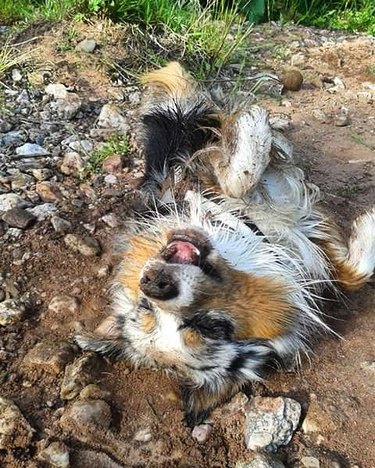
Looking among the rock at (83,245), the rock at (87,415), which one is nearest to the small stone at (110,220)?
the rock at (83,245)

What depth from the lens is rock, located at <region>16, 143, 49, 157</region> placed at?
4.70 meters

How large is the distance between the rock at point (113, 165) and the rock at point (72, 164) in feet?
0.49

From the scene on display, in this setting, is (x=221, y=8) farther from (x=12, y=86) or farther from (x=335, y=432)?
(x=335, y=432)

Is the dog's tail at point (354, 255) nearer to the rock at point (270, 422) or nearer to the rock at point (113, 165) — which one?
the rock at point (270, 422)

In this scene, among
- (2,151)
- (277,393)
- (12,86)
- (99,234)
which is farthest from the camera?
(12,86)

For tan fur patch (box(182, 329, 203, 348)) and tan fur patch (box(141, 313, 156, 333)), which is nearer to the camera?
tan fur patch (box(182, 329, 203, 348))

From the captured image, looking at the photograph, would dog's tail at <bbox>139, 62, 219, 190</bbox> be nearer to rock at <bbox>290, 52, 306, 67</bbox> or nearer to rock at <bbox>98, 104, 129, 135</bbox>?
rock at <bbox>98, 104, 129, 135</bbox>

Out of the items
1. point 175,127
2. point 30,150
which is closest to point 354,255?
point 175,127

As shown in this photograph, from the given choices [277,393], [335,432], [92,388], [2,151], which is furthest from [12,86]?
[335,432]

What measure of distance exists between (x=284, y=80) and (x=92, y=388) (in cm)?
323

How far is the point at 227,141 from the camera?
380 centimetres

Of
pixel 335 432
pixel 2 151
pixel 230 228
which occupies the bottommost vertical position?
pixel 2 151

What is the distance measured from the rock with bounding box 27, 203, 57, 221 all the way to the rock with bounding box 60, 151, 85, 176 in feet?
1.27

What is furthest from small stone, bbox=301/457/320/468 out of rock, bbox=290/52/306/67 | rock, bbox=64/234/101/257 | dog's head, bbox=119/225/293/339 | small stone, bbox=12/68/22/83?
rock, bbox=290/52/306/67
